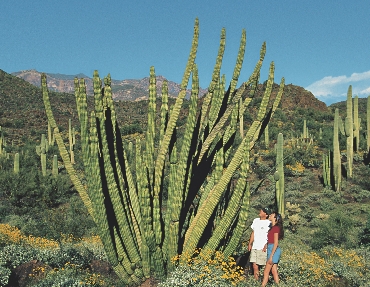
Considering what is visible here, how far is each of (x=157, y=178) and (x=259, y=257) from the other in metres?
1.88

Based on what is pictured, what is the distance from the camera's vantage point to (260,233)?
18.4ft

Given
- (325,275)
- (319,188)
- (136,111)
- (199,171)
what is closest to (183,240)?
(199,171)

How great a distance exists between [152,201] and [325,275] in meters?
2.83

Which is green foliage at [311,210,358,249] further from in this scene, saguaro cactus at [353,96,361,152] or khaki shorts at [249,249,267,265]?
saguaro cactus at [353,96,361,152]

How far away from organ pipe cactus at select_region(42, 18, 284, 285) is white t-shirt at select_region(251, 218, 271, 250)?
1.19ft

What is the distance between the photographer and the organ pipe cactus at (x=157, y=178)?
4926 millimetres

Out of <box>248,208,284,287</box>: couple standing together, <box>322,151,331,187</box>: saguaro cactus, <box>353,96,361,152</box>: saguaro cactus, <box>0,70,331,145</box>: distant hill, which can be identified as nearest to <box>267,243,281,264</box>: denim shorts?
<box>248,208,284,287</box>: couple standing together

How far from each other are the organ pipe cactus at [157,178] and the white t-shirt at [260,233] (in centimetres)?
36

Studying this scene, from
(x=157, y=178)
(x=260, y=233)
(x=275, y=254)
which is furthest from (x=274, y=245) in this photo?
(x=157, y=178)

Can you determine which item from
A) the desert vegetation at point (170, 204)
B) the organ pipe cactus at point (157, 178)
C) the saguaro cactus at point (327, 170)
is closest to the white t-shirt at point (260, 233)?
the desert vegetation at point (170, 204)

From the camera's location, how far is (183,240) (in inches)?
223

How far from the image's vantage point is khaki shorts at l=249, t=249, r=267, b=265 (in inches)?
219

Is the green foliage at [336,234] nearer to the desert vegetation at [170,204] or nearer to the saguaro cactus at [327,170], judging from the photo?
the desert vegetation at [170,204]

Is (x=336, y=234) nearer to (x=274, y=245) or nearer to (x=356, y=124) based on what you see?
(x=274, y=245)
